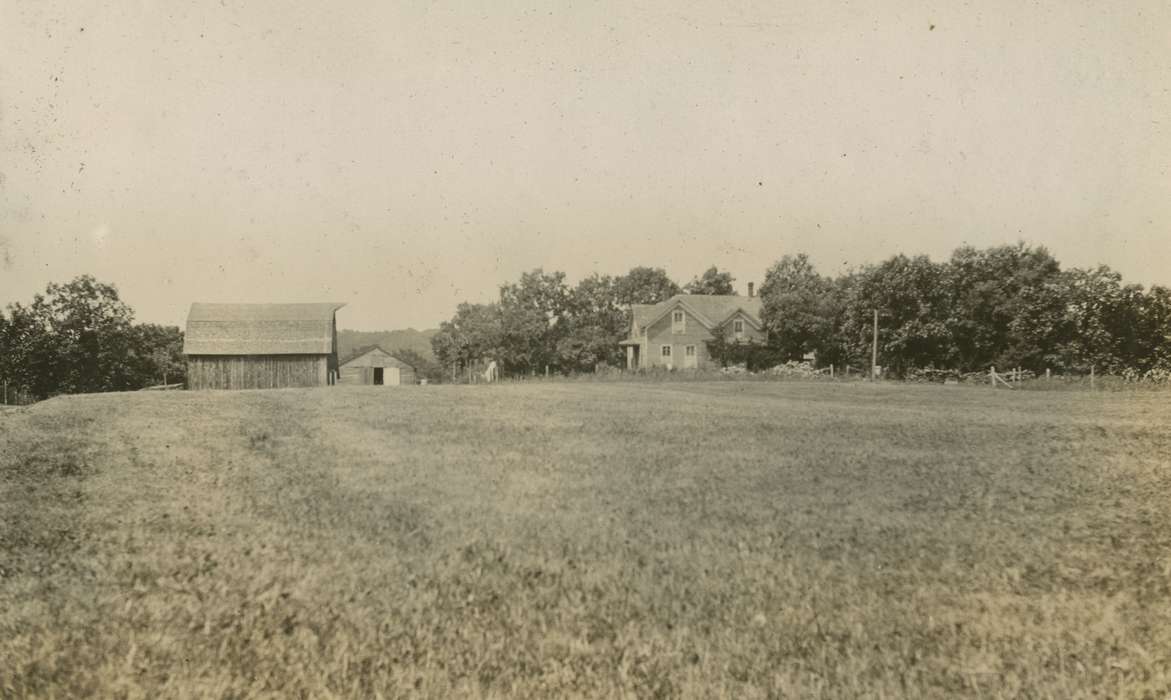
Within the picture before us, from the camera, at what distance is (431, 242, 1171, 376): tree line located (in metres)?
39.9

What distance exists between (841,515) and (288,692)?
6465 millimetres

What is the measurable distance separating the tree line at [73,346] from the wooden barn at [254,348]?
11.4 feet

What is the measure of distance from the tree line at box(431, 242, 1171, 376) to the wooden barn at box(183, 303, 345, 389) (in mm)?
20304

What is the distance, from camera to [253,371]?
164 ft

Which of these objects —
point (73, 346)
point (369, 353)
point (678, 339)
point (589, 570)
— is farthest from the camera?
point (369, 353)

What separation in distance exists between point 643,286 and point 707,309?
27.1m

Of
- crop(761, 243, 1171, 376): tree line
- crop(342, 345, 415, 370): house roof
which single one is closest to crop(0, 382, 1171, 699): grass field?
crop(761, 243, 1171, 376): tree line

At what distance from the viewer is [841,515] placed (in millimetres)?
8805

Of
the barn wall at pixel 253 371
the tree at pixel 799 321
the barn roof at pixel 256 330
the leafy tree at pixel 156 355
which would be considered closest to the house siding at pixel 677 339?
the tree at pixel 799 321

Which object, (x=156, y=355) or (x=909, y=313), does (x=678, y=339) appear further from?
(x=156, y=355)

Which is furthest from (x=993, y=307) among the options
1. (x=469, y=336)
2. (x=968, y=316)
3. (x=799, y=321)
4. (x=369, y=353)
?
(x=369, y=353)

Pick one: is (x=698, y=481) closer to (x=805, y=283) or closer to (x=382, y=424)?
(x=382, y=424)

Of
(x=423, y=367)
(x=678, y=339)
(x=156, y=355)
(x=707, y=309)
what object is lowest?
(x=423, y=367)

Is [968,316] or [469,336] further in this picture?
[469,336]
